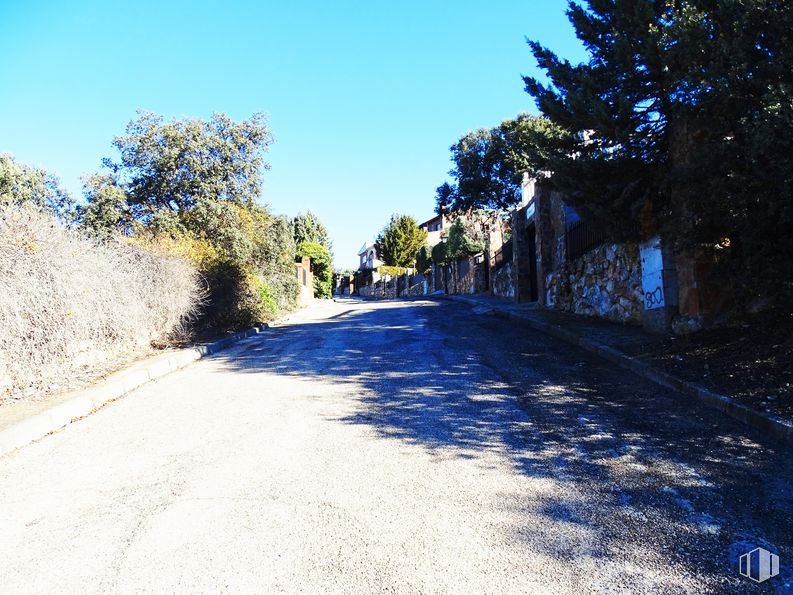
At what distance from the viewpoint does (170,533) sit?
3.06 metres

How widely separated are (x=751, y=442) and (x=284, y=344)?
858 cm

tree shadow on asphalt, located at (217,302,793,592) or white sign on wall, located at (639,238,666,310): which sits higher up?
white sign on wall, located at (639,238,666,310)

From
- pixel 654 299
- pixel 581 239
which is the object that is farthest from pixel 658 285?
pixel 581 239

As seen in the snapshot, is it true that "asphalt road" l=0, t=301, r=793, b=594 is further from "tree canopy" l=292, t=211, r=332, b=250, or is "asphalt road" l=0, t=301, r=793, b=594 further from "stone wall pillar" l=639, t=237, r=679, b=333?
"tree canopy" l=292, t=211, r=332, b=250

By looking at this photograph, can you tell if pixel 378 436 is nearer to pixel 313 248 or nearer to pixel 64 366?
pixel 64 366

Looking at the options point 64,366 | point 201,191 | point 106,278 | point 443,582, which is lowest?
point 443,582

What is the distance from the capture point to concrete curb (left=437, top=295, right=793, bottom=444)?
4.31m

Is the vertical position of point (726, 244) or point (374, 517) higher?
point (726, 244)

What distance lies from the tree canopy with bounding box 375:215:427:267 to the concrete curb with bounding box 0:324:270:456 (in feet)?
166

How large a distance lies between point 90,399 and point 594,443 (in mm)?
5453

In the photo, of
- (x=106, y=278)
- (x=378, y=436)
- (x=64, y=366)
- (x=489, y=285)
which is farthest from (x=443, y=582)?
(x=489, y=285)

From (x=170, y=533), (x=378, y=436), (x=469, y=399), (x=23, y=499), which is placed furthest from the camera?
(x=469, y=399)

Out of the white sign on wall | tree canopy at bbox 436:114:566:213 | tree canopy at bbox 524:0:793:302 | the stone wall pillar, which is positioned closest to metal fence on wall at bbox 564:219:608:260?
the white sign on wall

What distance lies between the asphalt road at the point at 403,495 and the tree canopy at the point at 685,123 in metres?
2.20
